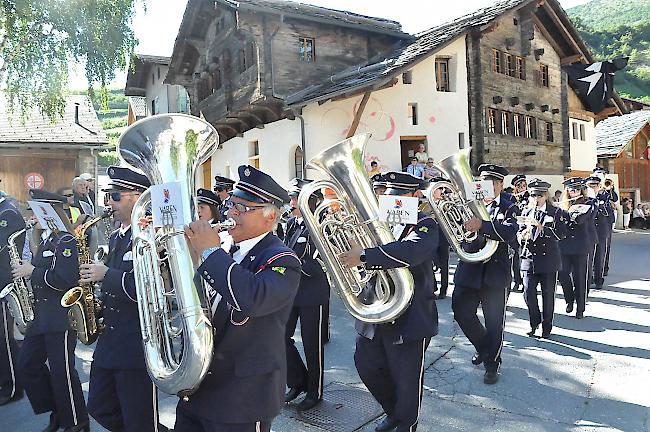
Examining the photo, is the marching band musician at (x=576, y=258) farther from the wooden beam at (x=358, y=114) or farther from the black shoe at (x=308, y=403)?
the wooden beam at (x=358, y=114)

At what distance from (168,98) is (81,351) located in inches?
828

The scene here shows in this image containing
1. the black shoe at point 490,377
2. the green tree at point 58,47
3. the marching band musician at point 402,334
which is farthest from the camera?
the green tree at point 58,47

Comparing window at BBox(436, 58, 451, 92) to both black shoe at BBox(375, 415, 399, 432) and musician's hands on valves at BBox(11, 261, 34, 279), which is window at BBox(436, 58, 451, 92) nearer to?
black shoe at BBox(375, 415, 399, 432)

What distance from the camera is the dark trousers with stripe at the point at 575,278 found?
748 centimetres

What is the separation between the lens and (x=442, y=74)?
18.1 meters

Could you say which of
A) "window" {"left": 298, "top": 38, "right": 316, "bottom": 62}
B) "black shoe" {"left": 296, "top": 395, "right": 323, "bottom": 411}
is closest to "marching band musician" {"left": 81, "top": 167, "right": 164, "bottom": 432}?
"black shoe" {"left": 296, "top": 395, "right": 323, "bottom": 411}

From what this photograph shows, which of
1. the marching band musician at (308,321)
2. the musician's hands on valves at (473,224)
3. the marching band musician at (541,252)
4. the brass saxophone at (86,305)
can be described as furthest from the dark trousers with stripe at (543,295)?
the brass saxophone at (86,305)

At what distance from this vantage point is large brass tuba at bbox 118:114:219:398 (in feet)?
7.69

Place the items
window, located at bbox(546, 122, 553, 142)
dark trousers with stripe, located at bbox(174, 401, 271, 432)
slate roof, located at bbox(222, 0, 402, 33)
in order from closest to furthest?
dark trousers with stripe, located at bbox(174, 401, 271, 432)
slate roof, located at bbox(222, 0, 402, 33)
window, located at bbox(546, 122, 553, 142)

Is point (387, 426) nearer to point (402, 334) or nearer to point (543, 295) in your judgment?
point (402, 334)

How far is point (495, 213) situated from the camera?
5.90 meters

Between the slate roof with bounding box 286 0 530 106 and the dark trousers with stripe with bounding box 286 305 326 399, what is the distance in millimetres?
9763

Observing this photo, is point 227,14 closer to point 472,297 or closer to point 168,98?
point 168,98

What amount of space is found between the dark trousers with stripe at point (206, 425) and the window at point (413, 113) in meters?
15.1
